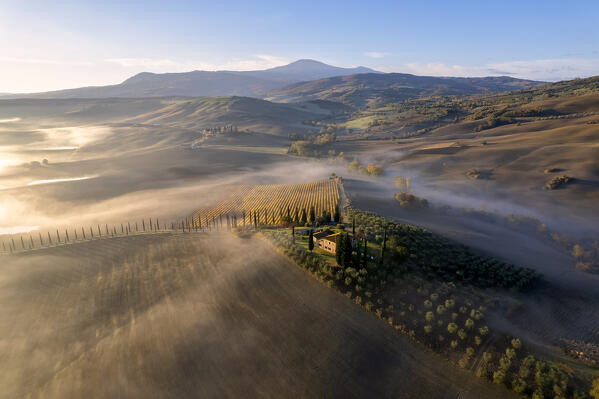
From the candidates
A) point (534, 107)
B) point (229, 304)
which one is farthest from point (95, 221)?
point (534, 107)

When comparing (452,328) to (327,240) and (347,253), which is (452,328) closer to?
(347,253)

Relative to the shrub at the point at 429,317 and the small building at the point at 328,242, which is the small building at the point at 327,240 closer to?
the small building at the point at 328,242

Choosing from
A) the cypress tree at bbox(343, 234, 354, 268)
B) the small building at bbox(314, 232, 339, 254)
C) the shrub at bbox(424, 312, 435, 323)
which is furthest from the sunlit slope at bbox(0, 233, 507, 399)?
the small building at bbox(314, 232, 339, 254)

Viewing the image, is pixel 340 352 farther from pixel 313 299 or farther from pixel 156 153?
pixel 156 153

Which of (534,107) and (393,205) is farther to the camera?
(534,107)

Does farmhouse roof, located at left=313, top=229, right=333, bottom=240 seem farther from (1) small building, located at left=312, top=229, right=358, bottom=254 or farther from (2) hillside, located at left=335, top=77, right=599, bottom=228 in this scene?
(2) hillside, located at left=335, top=77, right=599, bottom=228

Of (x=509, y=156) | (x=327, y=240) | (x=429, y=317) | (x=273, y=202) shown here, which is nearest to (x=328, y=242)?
(x=327, y=240)

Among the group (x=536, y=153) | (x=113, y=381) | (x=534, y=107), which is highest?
(x=534, y=107)
